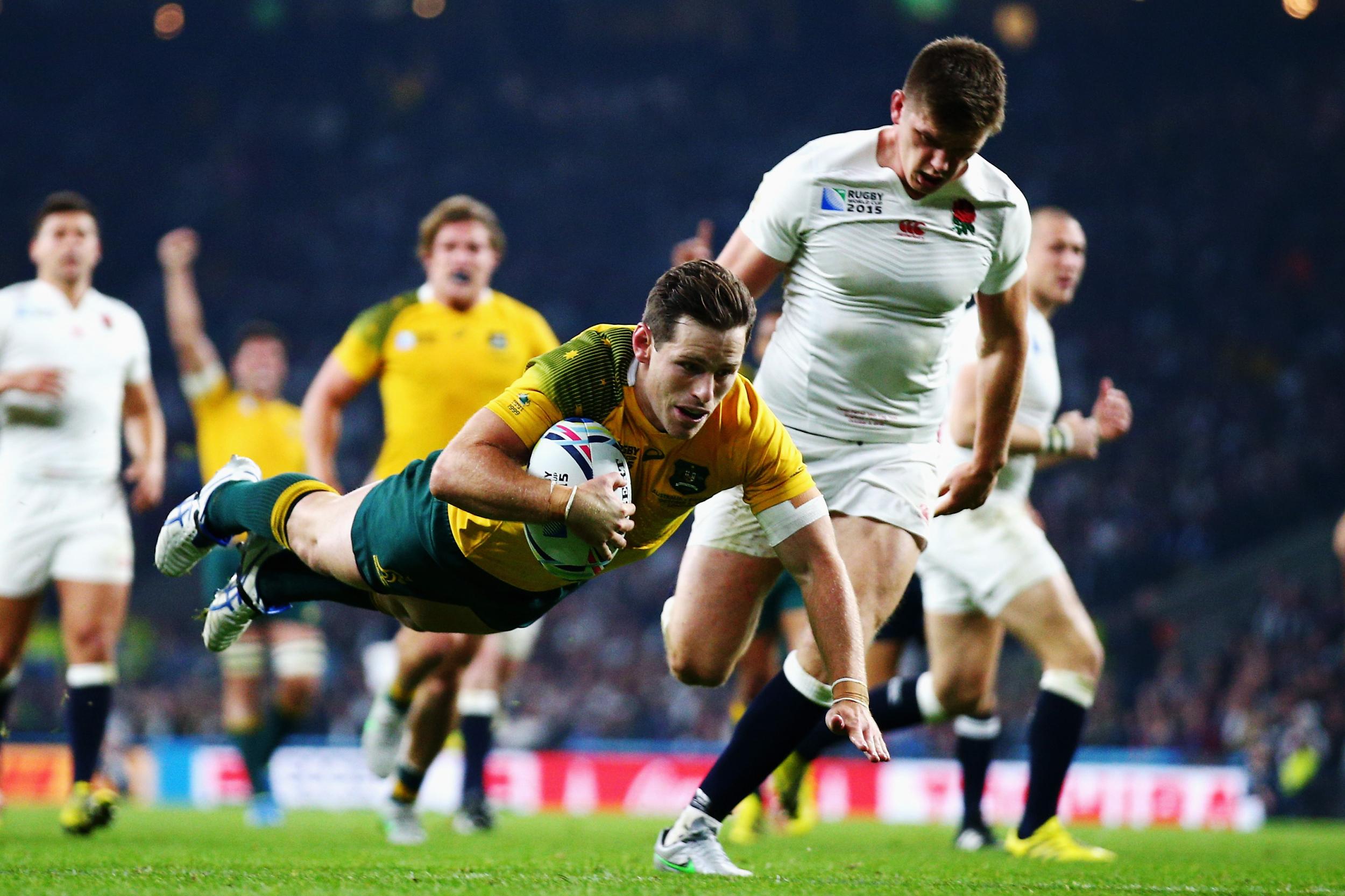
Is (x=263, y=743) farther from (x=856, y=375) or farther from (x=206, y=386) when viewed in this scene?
(x=856, y=375)

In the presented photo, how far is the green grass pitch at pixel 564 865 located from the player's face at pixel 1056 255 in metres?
2.58

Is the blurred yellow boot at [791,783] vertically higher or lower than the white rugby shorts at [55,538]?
lower

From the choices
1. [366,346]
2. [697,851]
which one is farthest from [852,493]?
[366,346]

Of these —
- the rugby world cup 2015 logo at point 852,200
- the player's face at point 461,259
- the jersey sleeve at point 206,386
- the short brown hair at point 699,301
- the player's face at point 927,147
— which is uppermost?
the player's face at point 461,259

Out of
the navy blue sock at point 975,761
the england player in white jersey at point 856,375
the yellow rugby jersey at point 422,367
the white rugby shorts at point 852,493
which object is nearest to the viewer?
the england player in white jersey at point 856,375

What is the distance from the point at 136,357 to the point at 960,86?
16.0ft

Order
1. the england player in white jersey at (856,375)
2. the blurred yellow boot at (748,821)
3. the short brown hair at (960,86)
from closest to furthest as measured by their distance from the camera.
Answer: the short brown hair at (960,86) → the england player in white jersey at (856,375) → the blurred yellow boot at (748,821)

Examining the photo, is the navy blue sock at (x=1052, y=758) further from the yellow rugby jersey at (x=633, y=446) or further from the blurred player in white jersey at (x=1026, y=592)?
the yellow rugby jersey at (x=633, y=446)

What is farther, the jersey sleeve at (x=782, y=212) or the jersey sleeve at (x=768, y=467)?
the jersey sleeve at (x=782, y=212)

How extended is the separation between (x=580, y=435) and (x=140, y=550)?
20477mm

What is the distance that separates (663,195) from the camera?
92.2 ft

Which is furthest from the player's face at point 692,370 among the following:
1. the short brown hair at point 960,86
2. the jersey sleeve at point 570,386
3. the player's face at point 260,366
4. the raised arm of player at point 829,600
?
the player's face at point 260,366

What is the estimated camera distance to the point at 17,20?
28.4 m

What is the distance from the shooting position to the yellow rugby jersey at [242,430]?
924 centimetres
